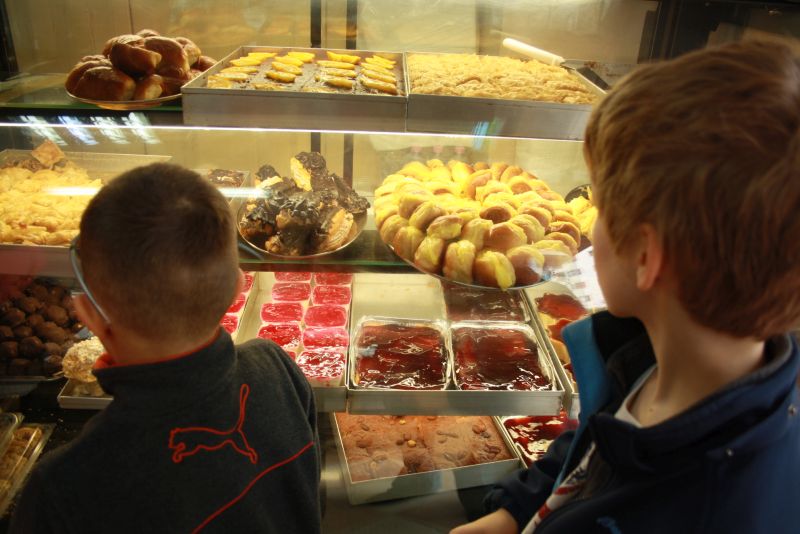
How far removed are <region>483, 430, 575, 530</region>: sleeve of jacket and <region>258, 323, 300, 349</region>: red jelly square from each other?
102 cm

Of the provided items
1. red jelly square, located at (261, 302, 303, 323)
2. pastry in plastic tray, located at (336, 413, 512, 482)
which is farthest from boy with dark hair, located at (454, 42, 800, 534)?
red jelly square, located at (261, 302, 303, 323)

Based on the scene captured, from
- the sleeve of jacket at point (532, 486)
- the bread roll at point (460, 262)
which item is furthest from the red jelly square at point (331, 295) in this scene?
the sleeve of jacket at point (532, 486)

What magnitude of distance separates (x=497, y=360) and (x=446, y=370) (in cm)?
23

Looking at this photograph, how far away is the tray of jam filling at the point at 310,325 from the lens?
216 centimetres

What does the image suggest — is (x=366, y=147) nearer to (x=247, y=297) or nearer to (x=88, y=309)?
(x=247, y=297)

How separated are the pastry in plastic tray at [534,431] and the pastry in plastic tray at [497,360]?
A: 45 cm

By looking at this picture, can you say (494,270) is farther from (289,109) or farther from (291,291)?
(291,291)

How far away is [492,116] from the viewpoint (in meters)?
1.80

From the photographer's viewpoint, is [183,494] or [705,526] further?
[183,494]

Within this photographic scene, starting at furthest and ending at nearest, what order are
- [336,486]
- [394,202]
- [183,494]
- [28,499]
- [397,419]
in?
[397,419] < [336,486] < [394,202] < [183,494] < [28,499]

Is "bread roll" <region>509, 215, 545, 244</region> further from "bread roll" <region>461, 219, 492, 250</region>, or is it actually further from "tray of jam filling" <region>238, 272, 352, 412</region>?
"tray of jam filling" <region>238, 272, 352, 412</region>

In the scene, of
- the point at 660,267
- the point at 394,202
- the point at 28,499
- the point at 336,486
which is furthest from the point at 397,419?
the point at 660,267

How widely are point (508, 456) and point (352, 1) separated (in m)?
2.04

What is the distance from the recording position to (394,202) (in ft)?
7.20
